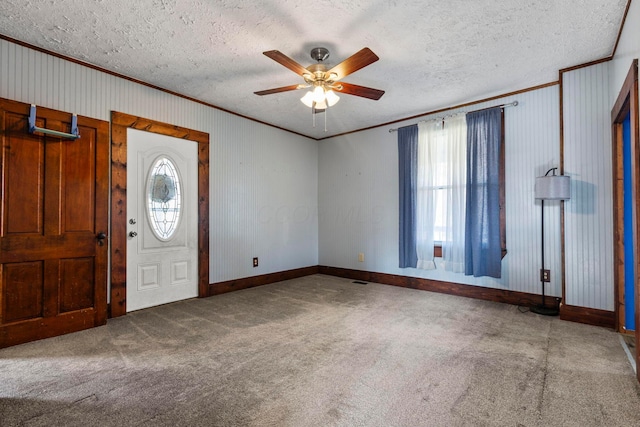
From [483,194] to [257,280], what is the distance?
3373 millimetres

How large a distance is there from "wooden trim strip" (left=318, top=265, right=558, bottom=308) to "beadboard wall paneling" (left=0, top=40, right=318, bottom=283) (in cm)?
93

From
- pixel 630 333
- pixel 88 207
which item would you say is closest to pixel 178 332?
pixel 88 207

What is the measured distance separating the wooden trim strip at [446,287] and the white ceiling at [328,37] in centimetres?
244

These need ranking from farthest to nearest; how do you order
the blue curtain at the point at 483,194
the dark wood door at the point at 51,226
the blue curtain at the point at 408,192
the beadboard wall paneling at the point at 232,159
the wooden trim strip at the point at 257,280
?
the blue curtain at the point at 408,192
the wooden trim strip at the point at 257,280
the blue curtain at the point at 483,194
the beadboard wall paneling at the point at 232,159
the dark wood door at the point at 51,226

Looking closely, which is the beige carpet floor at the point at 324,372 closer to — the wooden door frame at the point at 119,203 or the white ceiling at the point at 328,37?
the wooden door frame at the point at 119,203

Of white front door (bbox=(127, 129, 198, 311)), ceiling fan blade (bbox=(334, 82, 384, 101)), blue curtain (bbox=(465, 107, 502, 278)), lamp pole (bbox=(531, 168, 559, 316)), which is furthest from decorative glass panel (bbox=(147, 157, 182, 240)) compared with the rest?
lamp pole (bbox=(531, 168, 559, 316))

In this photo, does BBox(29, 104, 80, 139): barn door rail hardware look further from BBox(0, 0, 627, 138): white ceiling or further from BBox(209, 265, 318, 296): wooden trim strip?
BBox(209, 265, 318, 296): wooden trim strip

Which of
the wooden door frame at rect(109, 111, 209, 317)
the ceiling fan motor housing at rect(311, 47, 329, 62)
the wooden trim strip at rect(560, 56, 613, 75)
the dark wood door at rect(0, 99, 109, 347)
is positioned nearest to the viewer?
the dark wood door at rect(0, 99, 109, 347)

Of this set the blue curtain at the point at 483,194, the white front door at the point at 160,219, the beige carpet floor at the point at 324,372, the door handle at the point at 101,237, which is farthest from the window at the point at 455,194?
the door handle at the point at 101,237

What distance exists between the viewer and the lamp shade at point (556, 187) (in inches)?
121

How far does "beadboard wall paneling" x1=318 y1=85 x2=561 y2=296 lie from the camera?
3551 mm

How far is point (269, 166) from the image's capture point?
512cm

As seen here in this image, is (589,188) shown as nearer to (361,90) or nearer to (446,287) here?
(446,287)

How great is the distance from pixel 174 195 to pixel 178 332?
1.74 metres
